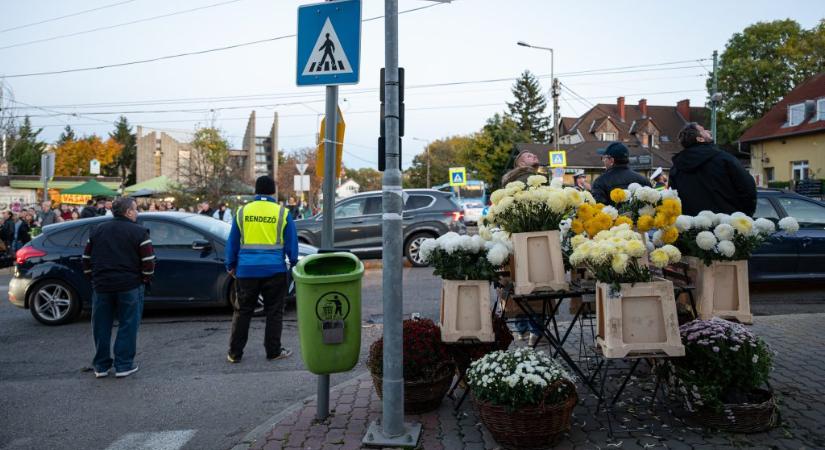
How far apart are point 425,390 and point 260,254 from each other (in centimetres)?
265

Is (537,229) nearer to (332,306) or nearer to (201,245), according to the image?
(332,306)

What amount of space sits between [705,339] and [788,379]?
1.61 metres

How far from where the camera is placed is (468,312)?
180 inches

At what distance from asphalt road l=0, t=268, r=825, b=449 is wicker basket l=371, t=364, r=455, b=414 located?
1254mm

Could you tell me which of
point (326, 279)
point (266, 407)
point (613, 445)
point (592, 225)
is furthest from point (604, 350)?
point (266, 407)

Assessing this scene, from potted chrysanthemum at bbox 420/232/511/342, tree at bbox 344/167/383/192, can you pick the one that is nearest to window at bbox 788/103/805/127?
potted chrysanthemum at bbox 420/232/511/342

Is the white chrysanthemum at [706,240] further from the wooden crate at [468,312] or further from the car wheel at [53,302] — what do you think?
the car wheel at [53,302]

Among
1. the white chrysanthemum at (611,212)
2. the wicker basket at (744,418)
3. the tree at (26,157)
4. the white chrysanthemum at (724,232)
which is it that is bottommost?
the wicker basket at (744,418)

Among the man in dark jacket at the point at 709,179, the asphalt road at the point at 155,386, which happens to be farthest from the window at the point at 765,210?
the man in dark jacket at the point at 709,179

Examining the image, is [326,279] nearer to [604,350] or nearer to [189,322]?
[604,350]

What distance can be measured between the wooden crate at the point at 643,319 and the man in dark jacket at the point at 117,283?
466 cm

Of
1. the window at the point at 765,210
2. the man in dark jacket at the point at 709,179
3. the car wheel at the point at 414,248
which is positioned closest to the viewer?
the man in dark jacket at the point at 709,179

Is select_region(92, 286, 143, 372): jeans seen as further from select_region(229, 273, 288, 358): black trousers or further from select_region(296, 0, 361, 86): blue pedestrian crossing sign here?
select_region(296, 0, 361, 86): blue pedestrian crossing sign

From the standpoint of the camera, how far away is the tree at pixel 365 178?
4264 inches
